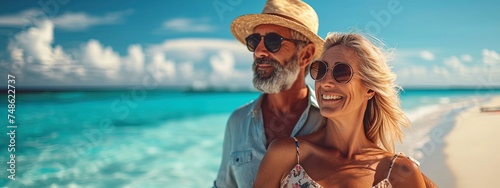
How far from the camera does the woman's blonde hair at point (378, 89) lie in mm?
2111

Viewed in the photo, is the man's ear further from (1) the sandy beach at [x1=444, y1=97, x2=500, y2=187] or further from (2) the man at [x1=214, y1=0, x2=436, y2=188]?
(1) the sandy beach at [x1=444, y1=97, x2=500, y2=187]

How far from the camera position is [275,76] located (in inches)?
119

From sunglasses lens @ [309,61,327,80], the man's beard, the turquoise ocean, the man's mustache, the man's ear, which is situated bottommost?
sunglasses lens @ [309,61,327,80]

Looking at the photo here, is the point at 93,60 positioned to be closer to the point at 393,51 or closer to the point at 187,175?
the point at 187,175

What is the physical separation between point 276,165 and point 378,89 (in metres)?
0.56

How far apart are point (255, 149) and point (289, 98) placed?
420 millimetres

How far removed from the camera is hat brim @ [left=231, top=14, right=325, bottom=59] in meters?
2.99

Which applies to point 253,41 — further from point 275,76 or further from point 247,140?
point 247,140

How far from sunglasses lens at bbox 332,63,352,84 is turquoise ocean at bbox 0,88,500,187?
437 centimetres

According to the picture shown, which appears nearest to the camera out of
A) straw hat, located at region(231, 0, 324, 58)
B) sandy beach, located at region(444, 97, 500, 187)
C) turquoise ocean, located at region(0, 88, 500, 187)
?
straw hat, located at region(231, 0, 324, 58)

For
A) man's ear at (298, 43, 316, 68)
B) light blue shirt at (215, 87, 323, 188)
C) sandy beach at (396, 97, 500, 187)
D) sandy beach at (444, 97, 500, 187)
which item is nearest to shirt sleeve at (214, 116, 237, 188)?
light blue shirt at (215, 87, 323, 188)

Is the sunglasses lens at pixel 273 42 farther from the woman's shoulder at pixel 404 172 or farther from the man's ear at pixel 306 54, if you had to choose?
the woman's shoulder at pixel 404 172

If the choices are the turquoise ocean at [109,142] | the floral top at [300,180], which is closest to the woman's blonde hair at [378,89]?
the floral top at [300,180]

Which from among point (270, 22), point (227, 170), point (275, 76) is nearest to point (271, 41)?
point (270, 22)
